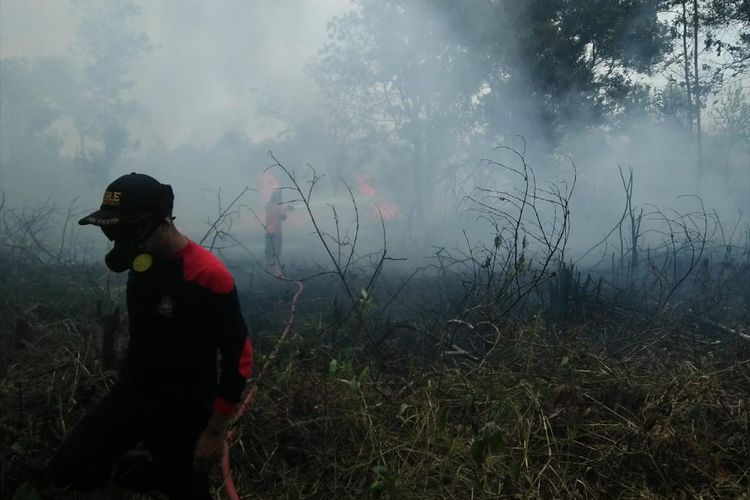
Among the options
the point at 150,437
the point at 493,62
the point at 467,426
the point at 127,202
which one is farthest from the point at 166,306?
the point at 493,62

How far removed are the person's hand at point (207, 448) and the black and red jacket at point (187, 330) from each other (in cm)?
11

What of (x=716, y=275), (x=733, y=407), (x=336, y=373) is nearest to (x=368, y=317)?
(x=336, y=373)

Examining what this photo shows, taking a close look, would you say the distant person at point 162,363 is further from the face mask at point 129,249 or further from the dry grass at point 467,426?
the dry grass at point 467,426

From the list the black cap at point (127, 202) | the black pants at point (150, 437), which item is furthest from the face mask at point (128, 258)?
the black pants at point (150, 437)

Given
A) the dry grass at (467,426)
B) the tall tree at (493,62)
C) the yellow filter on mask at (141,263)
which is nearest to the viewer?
the yellow filter on mask at (141,263)

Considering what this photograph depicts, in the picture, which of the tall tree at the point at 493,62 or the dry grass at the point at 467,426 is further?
the tall tree at the point at 493,62

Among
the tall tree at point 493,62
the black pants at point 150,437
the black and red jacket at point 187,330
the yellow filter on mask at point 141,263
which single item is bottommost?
the black pants at point 150,437

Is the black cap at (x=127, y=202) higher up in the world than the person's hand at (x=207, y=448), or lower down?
higher up

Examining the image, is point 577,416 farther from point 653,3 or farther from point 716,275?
point 653,3

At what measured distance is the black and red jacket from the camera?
7.33ft

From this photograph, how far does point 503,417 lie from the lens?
351 centimetres

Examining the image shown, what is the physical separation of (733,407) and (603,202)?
15883 millimetres

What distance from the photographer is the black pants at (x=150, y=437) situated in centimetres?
229

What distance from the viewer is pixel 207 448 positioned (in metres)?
2.30
